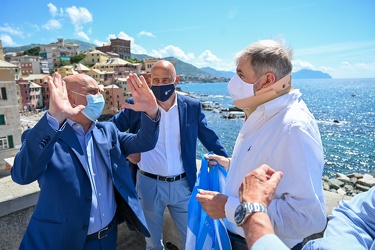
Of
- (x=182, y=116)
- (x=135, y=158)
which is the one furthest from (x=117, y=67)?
(x=135, y=158)

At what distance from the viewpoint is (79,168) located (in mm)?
1870

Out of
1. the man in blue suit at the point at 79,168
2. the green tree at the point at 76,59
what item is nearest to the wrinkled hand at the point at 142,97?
the man in blue suit at the point at 79,168

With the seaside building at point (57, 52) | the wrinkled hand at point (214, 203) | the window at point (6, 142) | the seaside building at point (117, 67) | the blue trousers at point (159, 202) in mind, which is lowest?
the window at point (6, 142)

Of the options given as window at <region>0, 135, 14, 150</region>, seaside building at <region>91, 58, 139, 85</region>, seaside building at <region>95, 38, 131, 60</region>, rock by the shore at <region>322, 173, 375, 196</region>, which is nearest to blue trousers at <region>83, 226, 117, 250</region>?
rock by the shore at <region>322, 173, 375, 196</region>

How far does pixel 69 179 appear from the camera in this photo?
5.92 ft

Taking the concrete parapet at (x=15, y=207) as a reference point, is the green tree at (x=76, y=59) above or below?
above

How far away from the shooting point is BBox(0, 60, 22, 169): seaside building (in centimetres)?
2067

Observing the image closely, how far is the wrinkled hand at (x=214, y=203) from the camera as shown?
159 centimetres

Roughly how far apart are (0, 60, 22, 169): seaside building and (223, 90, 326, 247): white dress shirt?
23.7 m

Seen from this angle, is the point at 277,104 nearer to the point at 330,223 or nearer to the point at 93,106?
the point at 330,223

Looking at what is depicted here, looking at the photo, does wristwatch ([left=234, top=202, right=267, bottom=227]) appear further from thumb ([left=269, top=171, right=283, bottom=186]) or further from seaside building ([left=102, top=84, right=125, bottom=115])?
seaside building ([left=102, top=84, right=125, bottom=115])

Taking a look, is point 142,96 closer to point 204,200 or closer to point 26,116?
point 204,200

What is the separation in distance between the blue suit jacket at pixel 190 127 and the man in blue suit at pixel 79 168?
744 mm

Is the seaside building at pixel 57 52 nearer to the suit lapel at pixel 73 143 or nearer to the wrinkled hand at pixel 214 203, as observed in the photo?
the suit lapel at pixel 73 143
